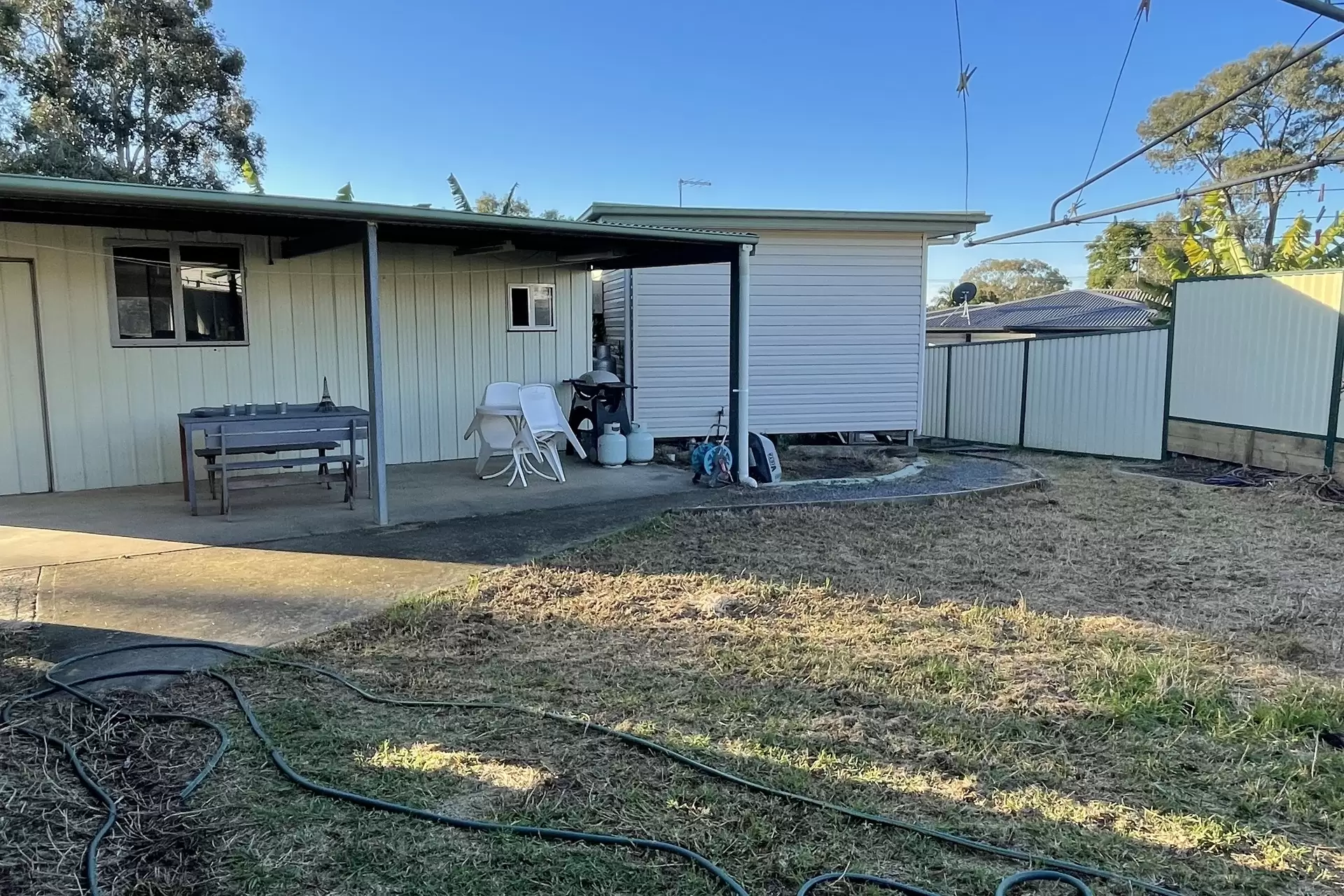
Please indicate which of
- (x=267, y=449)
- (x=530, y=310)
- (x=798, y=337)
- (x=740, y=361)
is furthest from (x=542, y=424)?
(x=798, y=337)

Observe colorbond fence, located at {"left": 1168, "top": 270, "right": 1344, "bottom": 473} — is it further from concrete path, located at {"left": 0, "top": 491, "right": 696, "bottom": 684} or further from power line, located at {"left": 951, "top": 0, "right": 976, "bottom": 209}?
concrete path, located at {"left": 0, "top": 491, "right": 696, "bottom": 684}

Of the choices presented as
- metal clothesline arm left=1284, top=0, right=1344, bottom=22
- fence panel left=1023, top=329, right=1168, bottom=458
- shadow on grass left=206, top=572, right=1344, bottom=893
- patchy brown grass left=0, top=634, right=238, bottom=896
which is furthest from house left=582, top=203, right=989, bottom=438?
patchy brown grass left=0, top=634, right=238, bottom=896

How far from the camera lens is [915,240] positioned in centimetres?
1032

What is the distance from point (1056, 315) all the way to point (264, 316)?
2293 cm

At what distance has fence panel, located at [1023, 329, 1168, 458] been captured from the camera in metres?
9.59

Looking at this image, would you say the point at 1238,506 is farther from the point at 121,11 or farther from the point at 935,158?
the point at 121,11

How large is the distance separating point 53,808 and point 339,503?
4.53 m

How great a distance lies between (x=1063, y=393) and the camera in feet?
34.7

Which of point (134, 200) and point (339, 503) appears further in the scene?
point (339, 503)

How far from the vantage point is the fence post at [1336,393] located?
7.55m

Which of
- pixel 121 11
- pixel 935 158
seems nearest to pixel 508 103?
pixel 121 11

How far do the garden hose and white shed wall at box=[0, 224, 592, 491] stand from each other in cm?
Result: 456

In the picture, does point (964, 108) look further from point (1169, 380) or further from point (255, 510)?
point (255, 510)

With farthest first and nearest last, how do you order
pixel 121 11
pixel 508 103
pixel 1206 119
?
pixel 1206 119 < pixel 508 103 < pixel 121 11
